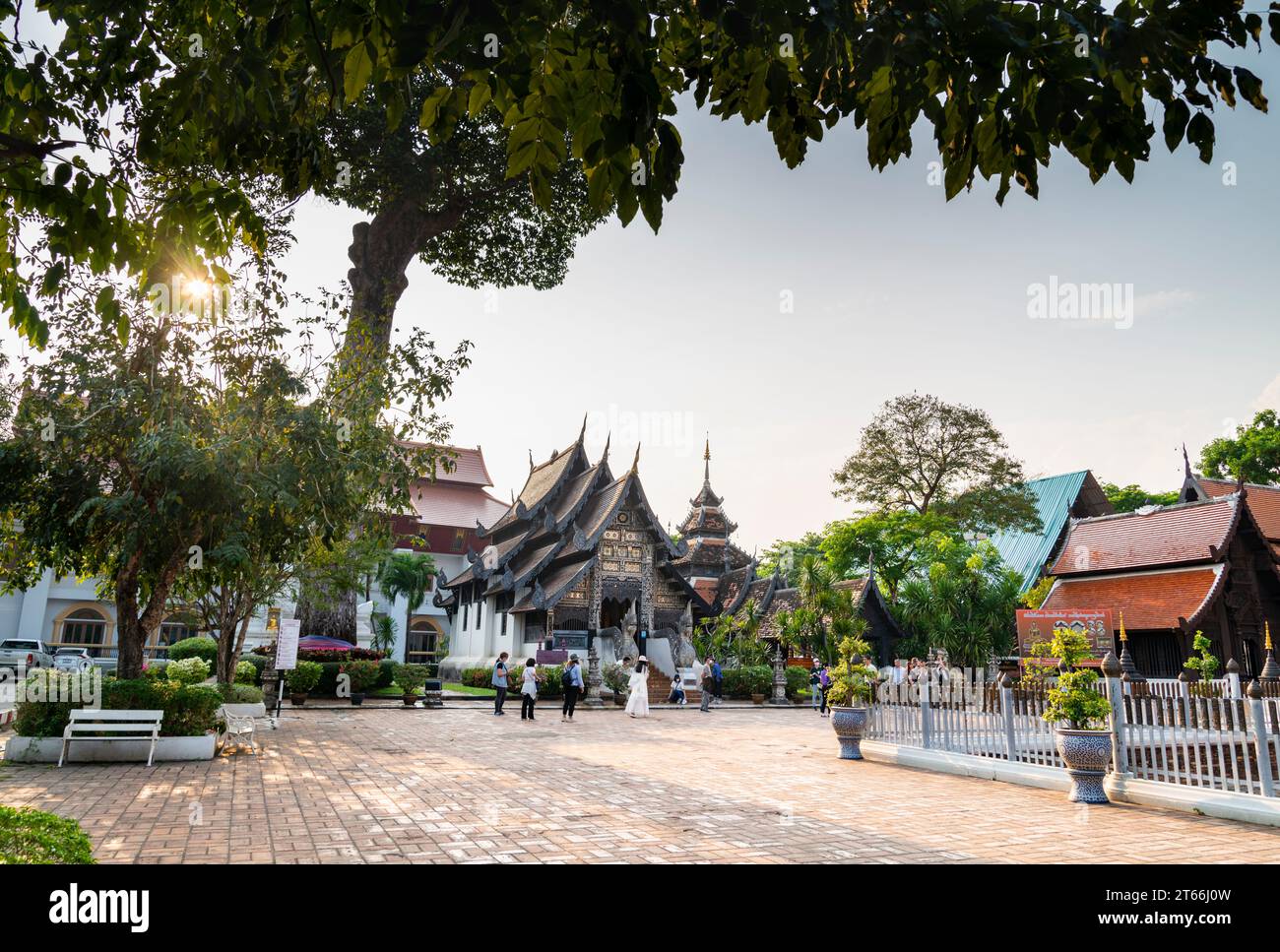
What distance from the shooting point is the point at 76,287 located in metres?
11.7

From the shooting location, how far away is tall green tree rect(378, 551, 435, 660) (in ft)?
153

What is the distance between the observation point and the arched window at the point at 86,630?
41.0m

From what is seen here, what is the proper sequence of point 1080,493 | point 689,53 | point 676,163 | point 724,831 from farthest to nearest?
point 1080,493 < point 724,831 < point 689,53 < point 676,163

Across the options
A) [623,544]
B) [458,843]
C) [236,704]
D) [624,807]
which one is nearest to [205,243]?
[458,843]

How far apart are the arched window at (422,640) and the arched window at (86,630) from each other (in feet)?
52.1

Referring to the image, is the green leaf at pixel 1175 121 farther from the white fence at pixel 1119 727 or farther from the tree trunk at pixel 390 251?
the tree trunk at pixel 390 251

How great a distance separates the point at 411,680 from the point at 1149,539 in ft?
81.0

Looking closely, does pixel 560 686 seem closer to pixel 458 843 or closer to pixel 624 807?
pixel 624 807

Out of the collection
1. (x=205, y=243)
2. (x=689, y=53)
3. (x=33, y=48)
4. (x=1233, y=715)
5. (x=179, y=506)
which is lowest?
(x=1233, y=715)

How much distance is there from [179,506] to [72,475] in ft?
6.30

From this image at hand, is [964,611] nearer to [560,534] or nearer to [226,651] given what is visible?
[560,534]

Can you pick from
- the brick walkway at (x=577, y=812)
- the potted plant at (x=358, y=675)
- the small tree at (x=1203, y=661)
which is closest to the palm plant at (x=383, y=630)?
the potted plant at (x=358, y=675)

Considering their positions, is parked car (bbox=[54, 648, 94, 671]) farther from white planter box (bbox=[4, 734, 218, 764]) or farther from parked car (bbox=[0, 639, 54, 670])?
white planter box (bbox=[4, 734, 218, 764])

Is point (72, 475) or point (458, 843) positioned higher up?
point (72, 475)
